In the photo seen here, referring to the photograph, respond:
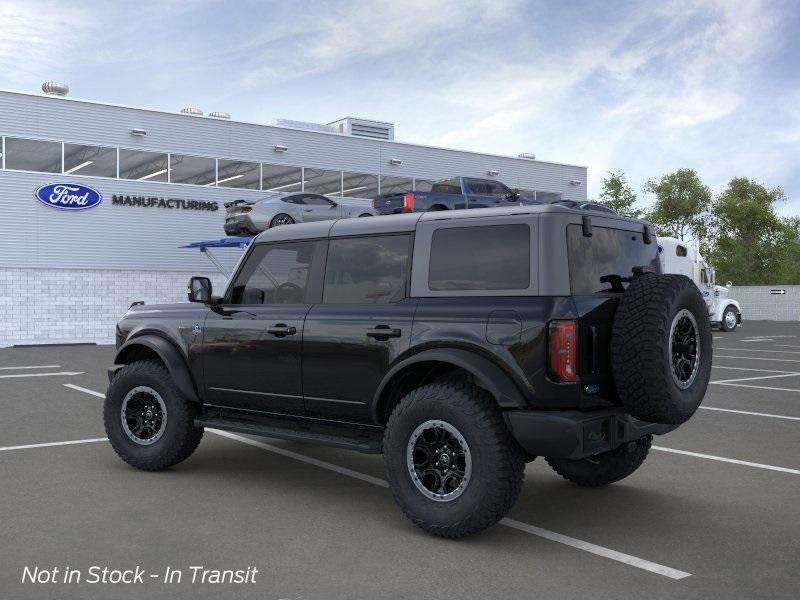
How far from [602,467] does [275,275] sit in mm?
2844

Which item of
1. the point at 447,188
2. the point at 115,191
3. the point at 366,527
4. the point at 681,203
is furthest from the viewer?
the point at 681,203

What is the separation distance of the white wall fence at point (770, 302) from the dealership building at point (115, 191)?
88.2 ft

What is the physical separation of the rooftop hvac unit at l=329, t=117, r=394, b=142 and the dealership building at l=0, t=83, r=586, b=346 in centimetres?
160

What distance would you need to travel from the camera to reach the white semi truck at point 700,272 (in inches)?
1104

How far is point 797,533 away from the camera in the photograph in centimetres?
499

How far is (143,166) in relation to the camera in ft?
93.5

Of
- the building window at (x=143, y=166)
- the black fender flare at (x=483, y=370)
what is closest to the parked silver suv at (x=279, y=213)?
the building window at (x=143, y=166)

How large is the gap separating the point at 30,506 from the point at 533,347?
3.55 meters

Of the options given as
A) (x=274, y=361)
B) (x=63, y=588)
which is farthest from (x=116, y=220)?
(x=63, y=588)

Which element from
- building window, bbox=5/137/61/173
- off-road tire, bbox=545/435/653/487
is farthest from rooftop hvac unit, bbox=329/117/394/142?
off-road tire, bbox=545/435/653/487

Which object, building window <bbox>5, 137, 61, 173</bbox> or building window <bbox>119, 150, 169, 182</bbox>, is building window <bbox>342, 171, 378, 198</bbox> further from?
building window <bbox>5, 137, 61, 173</bbox>

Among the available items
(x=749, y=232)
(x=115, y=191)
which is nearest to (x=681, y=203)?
(x=749, y=232)

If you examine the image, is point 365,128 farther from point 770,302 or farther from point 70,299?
point 770,302

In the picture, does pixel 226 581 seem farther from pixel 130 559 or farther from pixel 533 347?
pixel 533 347
